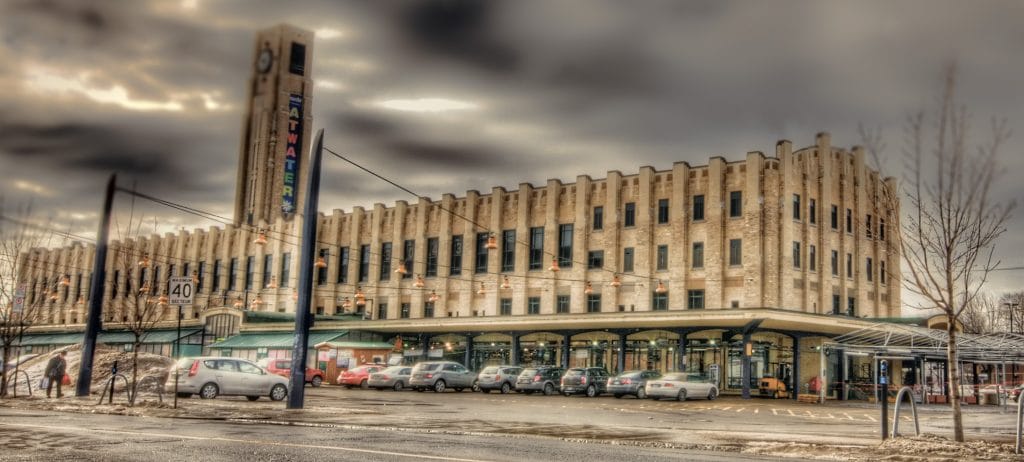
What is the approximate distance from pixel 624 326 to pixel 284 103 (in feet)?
225

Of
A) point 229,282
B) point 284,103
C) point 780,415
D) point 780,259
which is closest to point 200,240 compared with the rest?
point 229,282

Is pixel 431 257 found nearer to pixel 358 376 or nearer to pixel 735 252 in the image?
pixel 358 376

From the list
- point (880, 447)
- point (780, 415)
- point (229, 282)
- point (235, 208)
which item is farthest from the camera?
point (235, 208)

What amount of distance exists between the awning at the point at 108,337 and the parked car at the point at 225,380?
105ft

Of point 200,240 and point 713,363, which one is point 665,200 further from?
point 200,240

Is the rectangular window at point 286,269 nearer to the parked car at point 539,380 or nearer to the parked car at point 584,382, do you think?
the parked car at point 539,380

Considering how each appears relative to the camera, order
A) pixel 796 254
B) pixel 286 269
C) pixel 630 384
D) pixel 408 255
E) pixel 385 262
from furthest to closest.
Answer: pixel 286 269 → pixel 385 262 → pixel 408 255 → pixel 796 254 → pixel 630 384

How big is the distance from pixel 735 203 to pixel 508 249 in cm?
1531

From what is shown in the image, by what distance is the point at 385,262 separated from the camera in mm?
63812

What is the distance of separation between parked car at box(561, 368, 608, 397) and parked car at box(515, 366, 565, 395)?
1.15 m

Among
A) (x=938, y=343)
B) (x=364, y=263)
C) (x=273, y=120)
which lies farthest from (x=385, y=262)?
(x=273, y=120)

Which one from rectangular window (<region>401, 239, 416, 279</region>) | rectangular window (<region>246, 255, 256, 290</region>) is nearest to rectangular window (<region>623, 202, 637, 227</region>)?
rectangular window (<region>401, 239, 416, 279</region>)

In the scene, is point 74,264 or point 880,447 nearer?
point 880,447

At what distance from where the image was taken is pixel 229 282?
74250 mm
